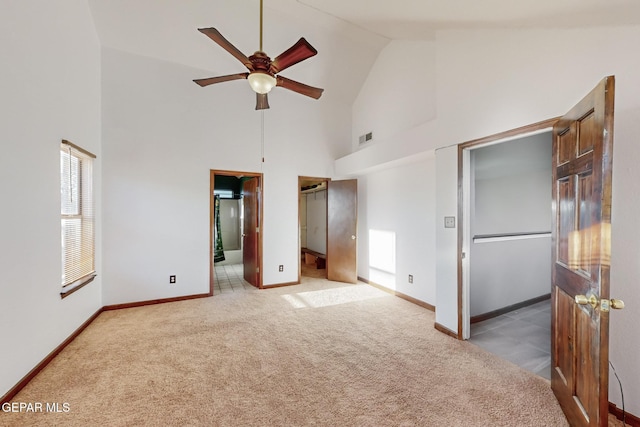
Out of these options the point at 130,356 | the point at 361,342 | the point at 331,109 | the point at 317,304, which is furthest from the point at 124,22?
the point at 361,342

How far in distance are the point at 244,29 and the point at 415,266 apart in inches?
169

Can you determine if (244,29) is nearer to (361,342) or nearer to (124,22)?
(124,22)

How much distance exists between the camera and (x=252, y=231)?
17.2 ft

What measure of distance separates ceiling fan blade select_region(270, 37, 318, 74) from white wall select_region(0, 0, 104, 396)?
6.55 feet

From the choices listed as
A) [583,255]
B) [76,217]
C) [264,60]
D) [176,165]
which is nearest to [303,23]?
[264,60]

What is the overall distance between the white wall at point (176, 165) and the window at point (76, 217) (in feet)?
1.24

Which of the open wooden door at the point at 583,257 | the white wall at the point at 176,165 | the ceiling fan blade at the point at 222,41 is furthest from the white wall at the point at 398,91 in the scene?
the ceiling fan blade at the point at 222,41

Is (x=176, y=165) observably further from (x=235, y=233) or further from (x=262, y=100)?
(x=235, y=233)

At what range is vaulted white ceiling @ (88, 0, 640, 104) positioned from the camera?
2.40m

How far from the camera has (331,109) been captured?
18.2 feet

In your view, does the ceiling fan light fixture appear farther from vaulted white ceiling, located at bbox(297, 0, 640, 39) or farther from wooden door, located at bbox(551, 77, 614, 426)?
wooden door, located at bbox(551, 77, 614, 426)

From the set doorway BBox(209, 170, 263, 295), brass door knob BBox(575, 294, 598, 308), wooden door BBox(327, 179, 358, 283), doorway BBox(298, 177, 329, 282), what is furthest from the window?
brass door knob BBox(575, 294, 598, 308)

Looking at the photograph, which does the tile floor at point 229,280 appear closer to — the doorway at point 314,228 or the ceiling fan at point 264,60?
the doorway at point 314,228

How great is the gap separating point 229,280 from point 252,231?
4.00 ft
